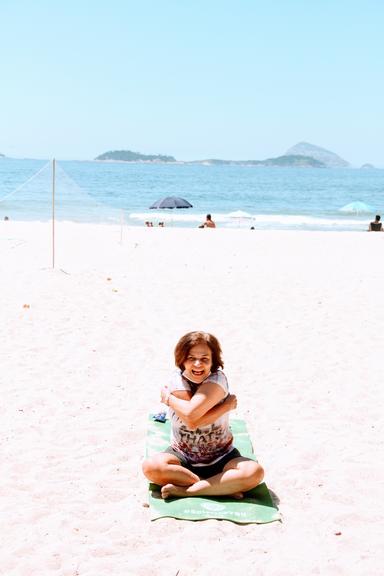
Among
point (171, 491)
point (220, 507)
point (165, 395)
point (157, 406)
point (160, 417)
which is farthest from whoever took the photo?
point (157, 406)

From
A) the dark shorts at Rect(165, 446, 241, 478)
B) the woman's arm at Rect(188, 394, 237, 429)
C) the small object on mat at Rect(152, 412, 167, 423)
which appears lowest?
the small object on mat at Rect(152, 412, 167, 423)

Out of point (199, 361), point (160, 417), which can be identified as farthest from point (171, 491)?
point (160, 417)

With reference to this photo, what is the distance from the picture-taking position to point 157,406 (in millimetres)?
5516

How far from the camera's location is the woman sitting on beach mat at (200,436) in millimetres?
3908

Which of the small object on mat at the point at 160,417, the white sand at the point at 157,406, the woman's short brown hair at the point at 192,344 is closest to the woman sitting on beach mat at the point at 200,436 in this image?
the woman's short brown hair at the point at 192,344

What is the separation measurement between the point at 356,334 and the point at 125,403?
322 centimetres

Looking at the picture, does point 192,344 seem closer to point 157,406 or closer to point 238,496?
point 238,496

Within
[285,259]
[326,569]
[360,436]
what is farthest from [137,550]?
[285,259]

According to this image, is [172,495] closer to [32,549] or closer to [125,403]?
[32,549]

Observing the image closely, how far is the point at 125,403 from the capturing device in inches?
220

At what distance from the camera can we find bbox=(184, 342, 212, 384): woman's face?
12.8ft

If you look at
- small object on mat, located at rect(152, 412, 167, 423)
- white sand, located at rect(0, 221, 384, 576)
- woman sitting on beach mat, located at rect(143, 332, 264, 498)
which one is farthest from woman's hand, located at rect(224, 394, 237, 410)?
small object on mat, located at rect(152, 412, 167, 423)

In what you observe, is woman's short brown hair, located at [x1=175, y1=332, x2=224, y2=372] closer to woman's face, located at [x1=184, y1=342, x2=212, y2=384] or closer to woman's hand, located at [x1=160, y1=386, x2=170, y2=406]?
woman's face, located at [x1=184, y1=342, x2=212, y2=384]

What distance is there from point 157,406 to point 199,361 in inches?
67.3
